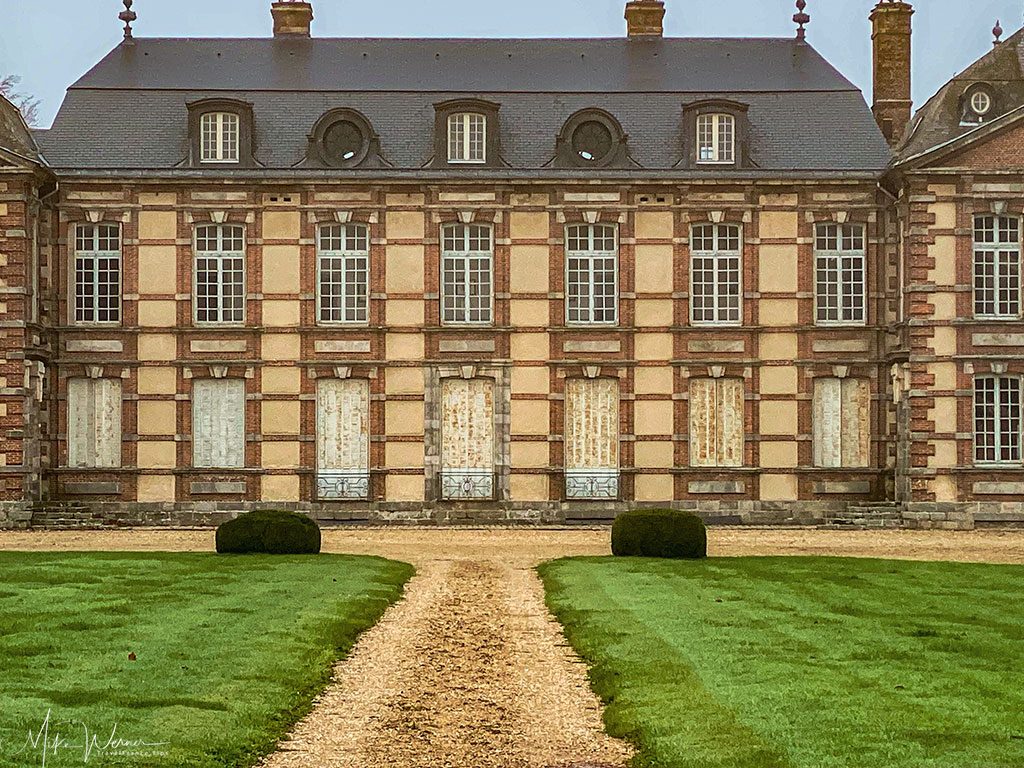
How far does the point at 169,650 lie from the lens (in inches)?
539

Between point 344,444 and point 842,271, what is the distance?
1057 cm

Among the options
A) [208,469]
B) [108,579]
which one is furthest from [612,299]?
[108,579]

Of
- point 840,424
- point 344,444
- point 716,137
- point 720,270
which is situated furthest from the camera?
point 716,137

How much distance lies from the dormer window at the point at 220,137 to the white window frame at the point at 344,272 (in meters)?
2.38

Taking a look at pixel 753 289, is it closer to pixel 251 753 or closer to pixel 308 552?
pixel 308 552

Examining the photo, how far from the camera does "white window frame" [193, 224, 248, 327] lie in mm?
34656

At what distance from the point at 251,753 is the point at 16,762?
56.1 inches

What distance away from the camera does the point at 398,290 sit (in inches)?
1363

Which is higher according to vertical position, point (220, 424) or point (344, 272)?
point (344, 272)

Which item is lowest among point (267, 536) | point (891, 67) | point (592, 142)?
point (267, 536)

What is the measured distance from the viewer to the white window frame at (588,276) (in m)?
34.8

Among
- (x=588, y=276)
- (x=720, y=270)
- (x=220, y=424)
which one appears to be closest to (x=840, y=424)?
(x=720, y=270)

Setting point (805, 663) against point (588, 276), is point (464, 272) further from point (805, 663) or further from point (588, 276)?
point (805, 663)

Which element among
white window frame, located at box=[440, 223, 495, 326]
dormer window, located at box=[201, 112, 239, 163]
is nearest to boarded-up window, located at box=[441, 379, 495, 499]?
white window frame, located at box=[440, 223, 495, 326]
